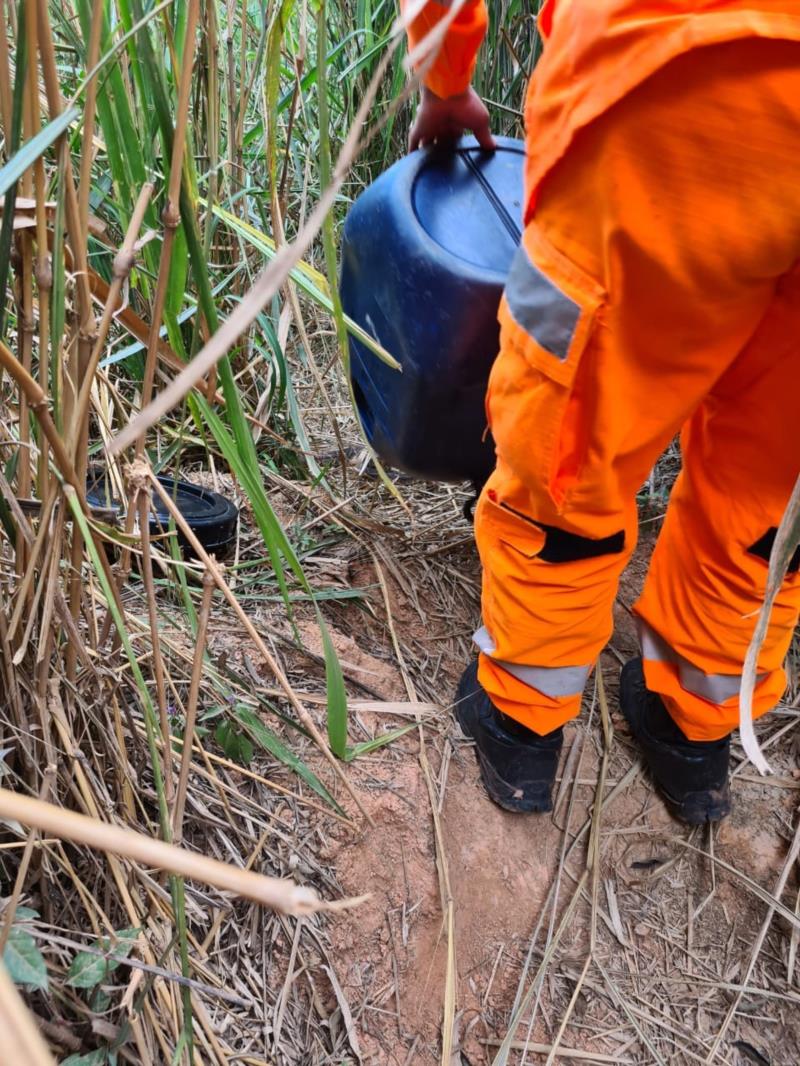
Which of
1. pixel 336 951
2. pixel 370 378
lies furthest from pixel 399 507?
pixel 336 951

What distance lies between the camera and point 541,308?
2.44 ft

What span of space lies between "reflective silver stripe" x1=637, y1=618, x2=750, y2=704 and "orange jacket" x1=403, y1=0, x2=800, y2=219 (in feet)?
2.15

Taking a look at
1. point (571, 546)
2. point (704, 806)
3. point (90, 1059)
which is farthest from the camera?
point (704, 806)

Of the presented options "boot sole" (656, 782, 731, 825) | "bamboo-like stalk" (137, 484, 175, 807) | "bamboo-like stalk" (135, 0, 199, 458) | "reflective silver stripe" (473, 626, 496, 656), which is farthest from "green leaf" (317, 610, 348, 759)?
"boot sole" (656, 782, 731, 825)

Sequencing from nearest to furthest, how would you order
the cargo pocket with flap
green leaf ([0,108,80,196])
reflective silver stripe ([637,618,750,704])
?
green leaf ([0,108,80,196]) → the cargo pocket with flap → reflective silver stripe ([637,618,750,704])

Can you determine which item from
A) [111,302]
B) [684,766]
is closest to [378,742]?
[684,766]

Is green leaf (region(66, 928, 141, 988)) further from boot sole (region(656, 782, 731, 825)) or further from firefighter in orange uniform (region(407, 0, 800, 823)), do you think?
boot sole (region(656, 782, 731, 825))

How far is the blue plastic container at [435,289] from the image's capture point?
38.7 inches

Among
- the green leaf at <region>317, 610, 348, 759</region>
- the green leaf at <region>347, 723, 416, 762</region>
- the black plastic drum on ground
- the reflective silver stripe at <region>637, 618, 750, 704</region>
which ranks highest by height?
the green leaf at <region>317, 610, 348, 759</region>

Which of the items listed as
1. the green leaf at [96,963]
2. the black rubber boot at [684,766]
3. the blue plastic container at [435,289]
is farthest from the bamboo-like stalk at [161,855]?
the black rubber boot at [684,766]

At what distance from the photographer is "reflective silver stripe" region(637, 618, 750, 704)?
108 cm

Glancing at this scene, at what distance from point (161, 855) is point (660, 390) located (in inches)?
28.1

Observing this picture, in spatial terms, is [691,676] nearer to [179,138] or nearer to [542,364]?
[542,364]

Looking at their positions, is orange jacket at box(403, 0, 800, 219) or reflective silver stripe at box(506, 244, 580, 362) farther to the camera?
reflective silver stripe at box(506, 244, 580, 362)
